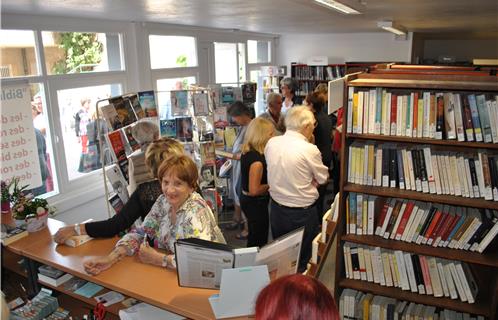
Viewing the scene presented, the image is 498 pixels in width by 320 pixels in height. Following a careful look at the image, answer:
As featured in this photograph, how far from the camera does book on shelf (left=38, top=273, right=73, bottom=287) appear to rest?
221 cm

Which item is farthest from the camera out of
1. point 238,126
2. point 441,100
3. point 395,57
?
point 395,57

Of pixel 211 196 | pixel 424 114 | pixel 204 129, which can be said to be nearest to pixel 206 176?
pixel 211 196

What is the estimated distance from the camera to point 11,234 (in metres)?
2.46

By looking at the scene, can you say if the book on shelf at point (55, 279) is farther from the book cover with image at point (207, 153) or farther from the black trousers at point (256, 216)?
the book cover with image at point (207, 153)

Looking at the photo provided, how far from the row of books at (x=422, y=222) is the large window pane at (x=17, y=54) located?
3.36 meters

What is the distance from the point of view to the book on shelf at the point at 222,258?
1.59 meters

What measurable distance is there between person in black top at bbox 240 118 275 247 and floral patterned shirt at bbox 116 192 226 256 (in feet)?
3.58

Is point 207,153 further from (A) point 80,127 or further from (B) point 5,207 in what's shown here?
(B) point 5,207

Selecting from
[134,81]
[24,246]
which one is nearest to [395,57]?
[134,81]

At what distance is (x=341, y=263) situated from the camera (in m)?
2.63

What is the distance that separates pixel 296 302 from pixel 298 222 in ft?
6.82

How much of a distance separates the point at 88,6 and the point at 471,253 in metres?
3.29

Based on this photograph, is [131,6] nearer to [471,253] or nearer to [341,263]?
[341,263]

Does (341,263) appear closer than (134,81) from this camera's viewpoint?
Yes
